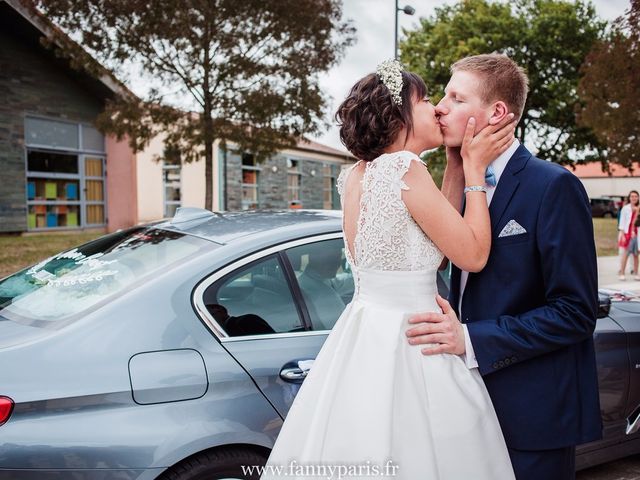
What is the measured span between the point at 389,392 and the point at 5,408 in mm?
1262

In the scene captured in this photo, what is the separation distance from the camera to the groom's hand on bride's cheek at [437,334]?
5.43 feet

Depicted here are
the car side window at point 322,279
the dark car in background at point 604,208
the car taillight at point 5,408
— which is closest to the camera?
the car taillight at point 5,408

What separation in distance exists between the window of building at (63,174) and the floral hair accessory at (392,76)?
18183mm

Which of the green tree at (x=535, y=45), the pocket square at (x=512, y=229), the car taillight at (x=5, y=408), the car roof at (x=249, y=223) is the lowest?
the car taillight at (x=5, y=408)

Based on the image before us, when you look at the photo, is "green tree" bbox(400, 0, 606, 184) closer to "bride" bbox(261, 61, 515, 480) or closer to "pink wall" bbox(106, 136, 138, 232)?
"pink wall" bbox(106, 136, 138, 232)

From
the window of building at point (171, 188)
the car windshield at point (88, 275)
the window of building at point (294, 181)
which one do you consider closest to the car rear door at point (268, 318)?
the car windshield at point (88, 275)

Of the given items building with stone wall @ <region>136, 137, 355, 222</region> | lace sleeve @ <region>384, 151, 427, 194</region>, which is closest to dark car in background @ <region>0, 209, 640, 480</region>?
lace sleeve @ <region>384, 151, 427, 194</region>

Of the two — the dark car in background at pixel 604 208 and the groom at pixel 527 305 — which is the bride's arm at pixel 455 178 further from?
the dark car in background at pixel 604 208

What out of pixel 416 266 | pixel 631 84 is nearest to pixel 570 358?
pixel 416 266

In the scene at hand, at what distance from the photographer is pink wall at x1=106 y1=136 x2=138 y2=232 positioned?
20.1m

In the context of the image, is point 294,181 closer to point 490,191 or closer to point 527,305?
point 490,191

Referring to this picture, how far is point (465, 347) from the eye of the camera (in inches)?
65.5

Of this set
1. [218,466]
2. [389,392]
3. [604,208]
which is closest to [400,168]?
[389,392]

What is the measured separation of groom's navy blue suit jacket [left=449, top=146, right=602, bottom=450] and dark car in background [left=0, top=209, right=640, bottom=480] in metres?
0.39
